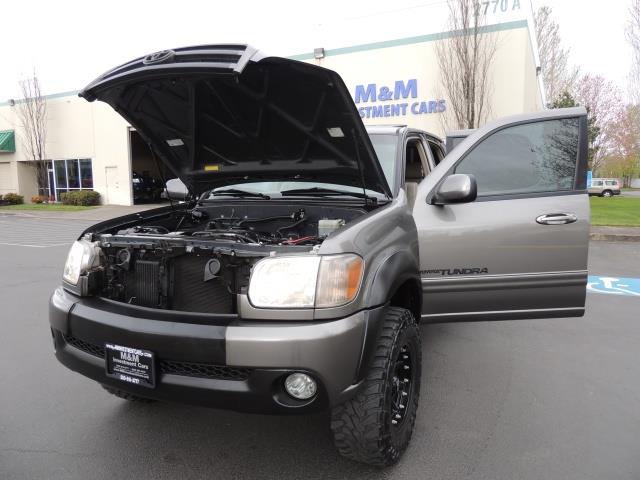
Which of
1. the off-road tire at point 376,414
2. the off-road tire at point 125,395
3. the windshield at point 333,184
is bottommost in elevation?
the off-road tire at point 125,395

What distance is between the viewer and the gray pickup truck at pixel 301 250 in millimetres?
2143

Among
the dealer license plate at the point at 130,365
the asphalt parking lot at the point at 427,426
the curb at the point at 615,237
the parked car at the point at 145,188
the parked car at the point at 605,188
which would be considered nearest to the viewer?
the dealer license plate at the point at 130,365

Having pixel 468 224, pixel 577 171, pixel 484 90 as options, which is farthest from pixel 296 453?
pixel 484 90

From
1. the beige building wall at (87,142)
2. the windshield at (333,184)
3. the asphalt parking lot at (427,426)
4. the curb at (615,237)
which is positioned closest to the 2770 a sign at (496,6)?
the curb at (615,237)

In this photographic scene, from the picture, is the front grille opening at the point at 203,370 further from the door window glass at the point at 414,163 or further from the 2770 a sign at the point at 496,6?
the 2770 a sign at the point at 496,6

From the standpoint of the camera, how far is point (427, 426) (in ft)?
9.80

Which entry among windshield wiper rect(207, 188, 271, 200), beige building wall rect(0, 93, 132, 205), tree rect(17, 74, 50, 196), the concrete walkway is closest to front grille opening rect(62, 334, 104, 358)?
windshield wiper rect(207, 188, 271, 200)

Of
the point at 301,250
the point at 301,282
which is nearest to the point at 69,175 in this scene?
the point at 301,250

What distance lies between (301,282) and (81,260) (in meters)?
1.30

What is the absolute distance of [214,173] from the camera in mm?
3643

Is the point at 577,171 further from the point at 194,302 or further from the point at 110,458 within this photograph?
the point at 110,458

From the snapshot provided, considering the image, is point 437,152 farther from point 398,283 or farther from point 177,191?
point 398,283

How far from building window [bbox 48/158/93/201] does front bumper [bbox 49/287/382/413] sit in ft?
88.1

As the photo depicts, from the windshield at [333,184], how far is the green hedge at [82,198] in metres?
23.4
